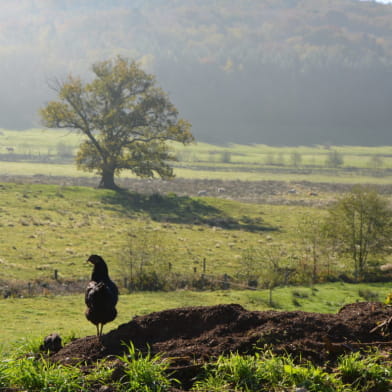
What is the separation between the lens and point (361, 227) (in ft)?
117

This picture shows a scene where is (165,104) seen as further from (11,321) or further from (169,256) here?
(11,321)

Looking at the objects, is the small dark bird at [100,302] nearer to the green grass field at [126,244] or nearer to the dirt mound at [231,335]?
the dirt mound at [231,335]

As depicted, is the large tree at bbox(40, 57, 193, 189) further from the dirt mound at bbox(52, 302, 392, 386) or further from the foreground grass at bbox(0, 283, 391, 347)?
the dirt mound at bbox(52, 302, 392, 386)

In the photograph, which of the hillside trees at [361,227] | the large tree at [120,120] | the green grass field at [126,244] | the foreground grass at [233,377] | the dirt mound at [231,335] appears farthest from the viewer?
the large tree at [120,120]

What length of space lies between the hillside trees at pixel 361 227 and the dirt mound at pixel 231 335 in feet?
84.9

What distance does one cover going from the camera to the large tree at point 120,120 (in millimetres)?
69750

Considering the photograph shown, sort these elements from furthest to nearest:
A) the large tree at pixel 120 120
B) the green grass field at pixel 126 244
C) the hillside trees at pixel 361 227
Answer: the large tree at pixel 120 120 → the hillside trees at pixel 361 227 → the green grass field at pixel 126 244

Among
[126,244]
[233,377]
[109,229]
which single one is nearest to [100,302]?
[233,377]

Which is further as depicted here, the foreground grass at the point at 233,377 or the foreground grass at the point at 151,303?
the foreground grass at the point at 151,303

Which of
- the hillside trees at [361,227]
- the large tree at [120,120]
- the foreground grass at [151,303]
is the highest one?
the large tree at [120,120]

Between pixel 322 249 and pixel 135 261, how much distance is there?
50.8ft

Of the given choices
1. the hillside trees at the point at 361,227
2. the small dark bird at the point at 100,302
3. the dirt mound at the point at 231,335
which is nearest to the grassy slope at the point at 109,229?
the hillside trees at the point at 361,227

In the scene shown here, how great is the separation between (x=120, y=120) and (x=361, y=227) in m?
43.3

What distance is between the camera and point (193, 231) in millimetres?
53281
